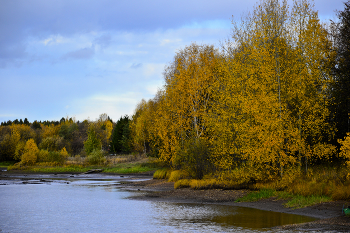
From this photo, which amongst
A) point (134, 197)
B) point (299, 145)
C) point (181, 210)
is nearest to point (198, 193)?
point (134, 197)

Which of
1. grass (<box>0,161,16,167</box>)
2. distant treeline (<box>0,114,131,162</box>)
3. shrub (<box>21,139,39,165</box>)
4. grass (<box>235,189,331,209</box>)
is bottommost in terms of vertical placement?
grass (<box>0,161,16,167</box>)

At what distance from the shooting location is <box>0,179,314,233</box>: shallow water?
15664 mm

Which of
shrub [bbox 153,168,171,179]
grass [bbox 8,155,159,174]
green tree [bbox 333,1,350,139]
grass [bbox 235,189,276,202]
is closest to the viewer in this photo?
grass [bbox 235,189,276,202]

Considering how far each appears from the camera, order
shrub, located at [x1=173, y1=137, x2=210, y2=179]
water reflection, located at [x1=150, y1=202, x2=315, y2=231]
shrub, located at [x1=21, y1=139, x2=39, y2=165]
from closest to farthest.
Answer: water reflection, located at [x1=150, y1=202, x2=315, y2=231] < shrub, located at [x1=173, y1=137, x2=210, y2=179] < shrub, located at [x1=21, y1=139, x2=39, y2=165]

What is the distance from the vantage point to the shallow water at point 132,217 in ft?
51.4

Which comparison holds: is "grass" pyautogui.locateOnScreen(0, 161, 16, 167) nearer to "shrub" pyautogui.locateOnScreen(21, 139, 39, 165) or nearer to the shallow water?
"shrub" pyautogui.locateOnScreen(21, 139, 39, 165)

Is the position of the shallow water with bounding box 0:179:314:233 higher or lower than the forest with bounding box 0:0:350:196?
lower

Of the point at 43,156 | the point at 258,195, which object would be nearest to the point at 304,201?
the point at 258,195

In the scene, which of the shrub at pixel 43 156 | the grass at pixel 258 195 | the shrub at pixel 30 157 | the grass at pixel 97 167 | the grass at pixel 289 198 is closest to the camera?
the grass at pixel 289 198

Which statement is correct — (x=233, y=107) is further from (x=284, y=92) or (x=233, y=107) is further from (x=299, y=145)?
(x=299, y=145)

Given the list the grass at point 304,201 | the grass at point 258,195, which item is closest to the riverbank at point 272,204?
the grass at point 304,201

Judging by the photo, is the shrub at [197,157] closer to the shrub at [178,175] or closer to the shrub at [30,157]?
the shrub at [178,175]

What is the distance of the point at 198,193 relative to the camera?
27422 mm

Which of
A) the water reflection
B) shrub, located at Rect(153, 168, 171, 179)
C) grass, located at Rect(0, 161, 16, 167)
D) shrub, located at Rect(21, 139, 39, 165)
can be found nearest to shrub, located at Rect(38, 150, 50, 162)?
shrub, located at Rect(21, 139, 39, 165)
